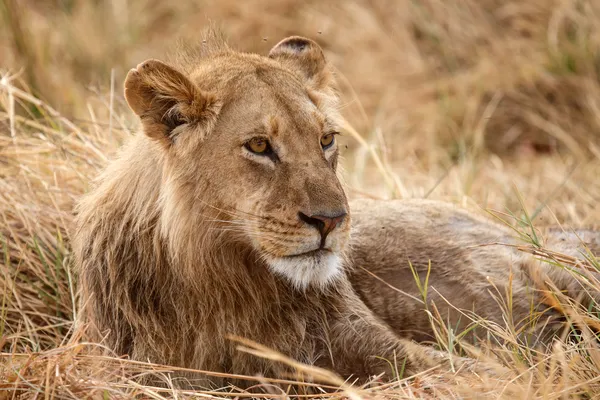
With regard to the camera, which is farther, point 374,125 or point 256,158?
point 374,125

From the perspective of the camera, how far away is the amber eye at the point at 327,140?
11.8ft

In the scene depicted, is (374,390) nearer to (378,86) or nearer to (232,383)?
(232,383)

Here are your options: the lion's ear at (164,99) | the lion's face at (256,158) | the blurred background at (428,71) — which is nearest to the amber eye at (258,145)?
the lion's face at (256,158)

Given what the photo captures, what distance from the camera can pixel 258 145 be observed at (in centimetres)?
340

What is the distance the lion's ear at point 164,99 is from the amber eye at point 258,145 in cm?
19

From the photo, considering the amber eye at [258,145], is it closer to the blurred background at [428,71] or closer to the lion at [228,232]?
the lion at [228,232]

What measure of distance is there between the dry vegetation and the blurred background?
2cm

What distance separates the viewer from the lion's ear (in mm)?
3355

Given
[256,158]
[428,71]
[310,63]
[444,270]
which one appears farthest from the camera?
[428,71]

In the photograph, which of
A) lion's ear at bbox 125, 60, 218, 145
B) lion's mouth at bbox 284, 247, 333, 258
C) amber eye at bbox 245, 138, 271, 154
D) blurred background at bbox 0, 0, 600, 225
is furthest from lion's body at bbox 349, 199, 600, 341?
blurred background at bbox 0, 0, 600, 225

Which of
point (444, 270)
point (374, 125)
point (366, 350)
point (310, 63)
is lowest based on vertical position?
point (366, 350)

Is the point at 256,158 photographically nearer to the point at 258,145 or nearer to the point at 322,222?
the point at 258,145

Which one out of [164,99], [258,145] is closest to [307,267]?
[258,145]

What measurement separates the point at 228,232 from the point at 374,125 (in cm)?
477
